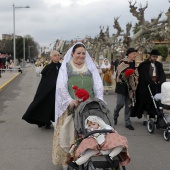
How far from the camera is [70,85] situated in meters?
4.88

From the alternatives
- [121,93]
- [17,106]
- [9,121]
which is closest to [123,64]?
[121,93]

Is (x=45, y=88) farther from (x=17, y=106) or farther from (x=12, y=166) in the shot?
(x=17, y=106)

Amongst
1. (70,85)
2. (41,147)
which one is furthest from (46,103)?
(70,85)

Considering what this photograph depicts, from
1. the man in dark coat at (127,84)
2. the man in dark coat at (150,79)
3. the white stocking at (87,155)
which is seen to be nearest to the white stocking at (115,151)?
the white stocking at (87,155)

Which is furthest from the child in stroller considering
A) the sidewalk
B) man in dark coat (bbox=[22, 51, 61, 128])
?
the sidewalk

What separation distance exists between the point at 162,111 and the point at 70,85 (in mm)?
3164

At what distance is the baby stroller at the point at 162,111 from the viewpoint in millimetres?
6903

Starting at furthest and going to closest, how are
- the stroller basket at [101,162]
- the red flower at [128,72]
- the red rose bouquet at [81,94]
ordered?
the red flower at [128,72] < the red rose bouquet at [81,94] < the stroller basket at [101,162]

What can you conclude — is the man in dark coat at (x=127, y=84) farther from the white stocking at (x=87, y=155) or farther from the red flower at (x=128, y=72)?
the white stocking at (x=87, y=155)

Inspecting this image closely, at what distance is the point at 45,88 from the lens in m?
7.86

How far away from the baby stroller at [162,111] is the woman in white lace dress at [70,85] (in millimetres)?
2383

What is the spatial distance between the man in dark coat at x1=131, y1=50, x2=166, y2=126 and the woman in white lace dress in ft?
11.0

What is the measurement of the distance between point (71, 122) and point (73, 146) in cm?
34

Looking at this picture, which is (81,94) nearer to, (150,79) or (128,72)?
(128,72)
